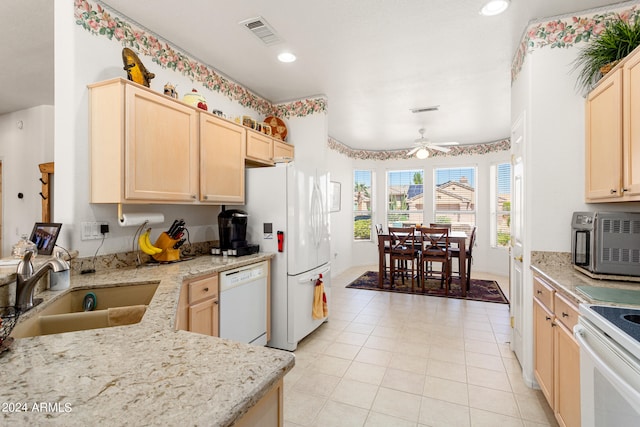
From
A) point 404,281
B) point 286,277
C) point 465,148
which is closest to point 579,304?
point 286,277

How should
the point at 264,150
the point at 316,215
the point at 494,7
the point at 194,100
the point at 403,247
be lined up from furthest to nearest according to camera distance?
the point at 403,247, the point at 264,150, the point at 316,215, the point at 194,100, the point at 494,7

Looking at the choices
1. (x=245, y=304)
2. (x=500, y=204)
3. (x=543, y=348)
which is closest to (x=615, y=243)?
(x=543, y=348)

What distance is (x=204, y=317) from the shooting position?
2.12 metres

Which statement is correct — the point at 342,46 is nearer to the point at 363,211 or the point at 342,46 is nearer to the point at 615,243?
the point at 615,243

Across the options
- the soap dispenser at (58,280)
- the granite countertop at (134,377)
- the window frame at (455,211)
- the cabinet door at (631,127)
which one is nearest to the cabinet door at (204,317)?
the soap dispenser at (58,280)

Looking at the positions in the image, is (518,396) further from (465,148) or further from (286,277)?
(465,148)

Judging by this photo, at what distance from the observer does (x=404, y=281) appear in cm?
542

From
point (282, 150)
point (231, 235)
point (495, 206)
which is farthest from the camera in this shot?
point (495, 206)

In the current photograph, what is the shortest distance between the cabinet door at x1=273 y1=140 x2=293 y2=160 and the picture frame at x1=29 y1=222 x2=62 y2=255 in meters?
2.04

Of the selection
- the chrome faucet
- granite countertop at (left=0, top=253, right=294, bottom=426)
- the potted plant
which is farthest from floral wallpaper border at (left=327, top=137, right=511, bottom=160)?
granite countertop at (left=0, top=253, right=294, bottom=426)

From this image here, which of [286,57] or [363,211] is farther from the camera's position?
[363,211]

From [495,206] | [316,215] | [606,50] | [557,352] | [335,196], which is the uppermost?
[606,50]

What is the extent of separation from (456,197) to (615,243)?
16.3 feet

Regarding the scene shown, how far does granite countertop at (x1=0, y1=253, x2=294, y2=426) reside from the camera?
584mm
